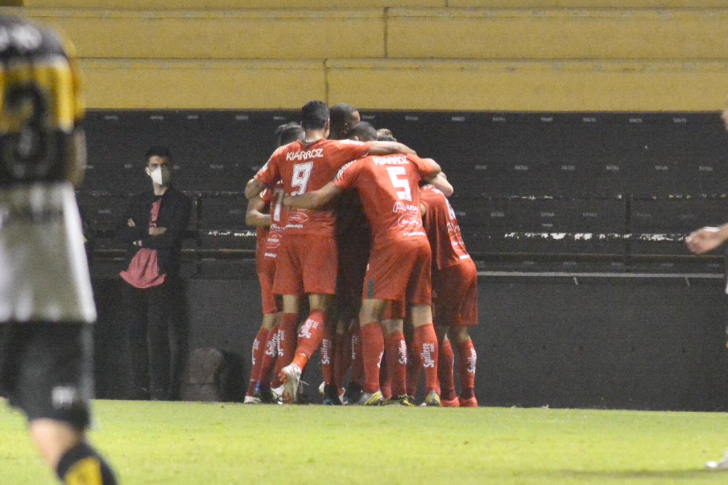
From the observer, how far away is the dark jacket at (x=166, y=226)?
11.6 m

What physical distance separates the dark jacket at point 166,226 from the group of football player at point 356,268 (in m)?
1.14

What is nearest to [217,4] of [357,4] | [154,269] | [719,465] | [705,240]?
[357,4]

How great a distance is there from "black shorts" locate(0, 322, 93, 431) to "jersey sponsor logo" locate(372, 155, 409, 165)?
654 centimetres

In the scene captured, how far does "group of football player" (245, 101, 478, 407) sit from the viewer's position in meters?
9.62

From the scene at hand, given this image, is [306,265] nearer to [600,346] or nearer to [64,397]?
[600,346]

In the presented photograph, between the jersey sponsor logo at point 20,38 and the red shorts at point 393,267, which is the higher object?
the jersey sponsor logo at point 20,38

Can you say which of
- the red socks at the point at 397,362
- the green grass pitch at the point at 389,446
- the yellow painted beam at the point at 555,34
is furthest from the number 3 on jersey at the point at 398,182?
the yellow painted beam at the point at 555,34

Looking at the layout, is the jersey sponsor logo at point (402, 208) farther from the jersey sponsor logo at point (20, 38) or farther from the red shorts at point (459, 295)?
the jersey sponsor logo at point (20, 38)

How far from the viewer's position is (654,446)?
6.64m

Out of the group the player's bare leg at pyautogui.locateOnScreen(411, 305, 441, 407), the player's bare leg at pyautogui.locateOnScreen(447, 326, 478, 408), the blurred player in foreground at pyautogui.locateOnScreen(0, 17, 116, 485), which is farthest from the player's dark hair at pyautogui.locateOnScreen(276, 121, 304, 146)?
the blurred player in foreground at pyautogui.locateOnScreen(0, 17, 116, 485)

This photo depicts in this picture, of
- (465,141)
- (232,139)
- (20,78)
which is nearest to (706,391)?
(465,141)

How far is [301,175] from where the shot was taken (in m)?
9.80

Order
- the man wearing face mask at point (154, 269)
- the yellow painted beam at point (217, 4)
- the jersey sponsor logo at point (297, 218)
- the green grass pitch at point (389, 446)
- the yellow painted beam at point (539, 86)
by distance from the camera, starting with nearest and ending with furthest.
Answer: the green grass pitch at point (389, 446)
the jersey sponsor logo at point (297, 218)
the man wearing face mask at point (154, 269)
the yellow painted beam at point (539, 86)
the yellow painted beam at point (217, 4)

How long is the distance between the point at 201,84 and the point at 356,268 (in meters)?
4.52
